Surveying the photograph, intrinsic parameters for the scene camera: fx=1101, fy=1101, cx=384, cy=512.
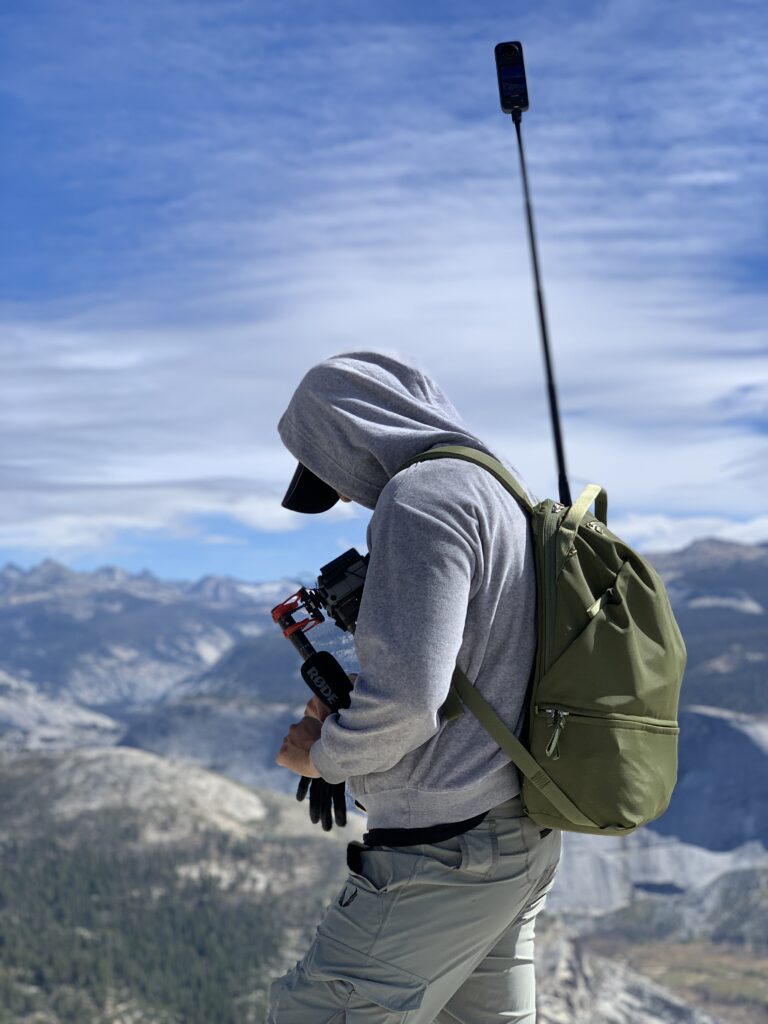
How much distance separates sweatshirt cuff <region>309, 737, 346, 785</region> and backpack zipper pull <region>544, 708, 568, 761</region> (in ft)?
2.60

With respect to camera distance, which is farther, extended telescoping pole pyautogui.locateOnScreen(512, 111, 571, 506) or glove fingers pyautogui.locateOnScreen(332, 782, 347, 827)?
extended telescoping pole pyautogui.locateOnScreen(512, 111, 571, 506)

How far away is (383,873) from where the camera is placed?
4.32 m

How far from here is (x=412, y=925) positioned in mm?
4238

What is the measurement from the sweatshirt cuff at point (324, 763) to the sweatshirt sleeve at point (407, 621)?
0.37 ft

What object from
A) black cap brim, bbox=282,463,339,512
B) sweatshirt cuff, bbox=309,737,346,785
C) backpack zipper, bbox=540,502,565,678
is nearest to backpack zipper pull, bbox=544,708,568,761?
backpack zipper, bbox=540,502,565,678

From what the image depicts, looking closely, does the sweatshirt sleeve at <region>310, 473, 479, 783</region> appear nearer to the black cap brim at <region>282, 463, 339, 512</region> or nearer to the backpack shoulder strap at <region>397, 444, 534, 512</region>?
the backpack shoulder strap at <region>397, 444, 534, 512</region>

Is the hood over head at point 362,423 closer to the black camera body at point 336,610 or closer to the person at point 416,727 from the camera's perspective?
the person at point 416,727

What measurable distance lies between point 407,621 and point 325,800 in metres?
1.38

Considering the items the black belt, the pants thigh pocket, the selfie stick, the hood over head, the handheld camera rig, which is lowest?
the pants thigh pocket

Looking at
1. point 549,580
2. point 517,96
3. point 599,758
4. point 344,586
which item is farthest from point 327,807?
point 517,96

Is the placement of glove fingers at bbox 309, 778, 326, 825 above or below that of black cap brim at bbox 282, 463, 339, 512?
below

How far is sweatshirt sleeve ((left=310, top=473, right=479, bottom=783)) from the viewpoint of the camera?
154 inches

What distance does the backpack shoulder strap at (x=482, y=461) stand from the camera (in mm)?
4262

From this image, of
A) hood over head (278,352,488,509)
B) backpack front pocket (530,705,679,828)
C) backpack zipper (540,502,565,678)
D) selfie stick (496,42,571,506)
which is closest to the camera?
backpack front pocket (530,705,679,828)
